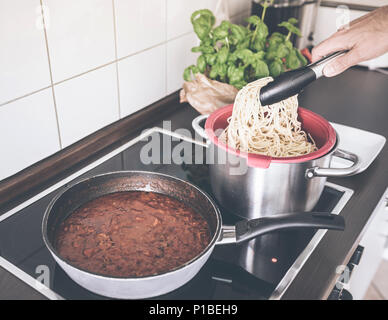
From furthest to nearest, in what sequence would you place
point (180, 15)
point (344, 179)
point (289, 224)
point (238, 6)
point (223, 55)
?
1. point (238, 6)
2. point (180, 15)
3. point (223, 55)
4. point (344, 179)
5. point (289, 224)

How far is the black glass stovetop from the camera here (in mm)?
747

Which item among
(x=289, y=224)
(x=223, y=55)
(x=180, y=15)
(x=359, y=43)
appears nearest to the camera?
(x=289, y=224)

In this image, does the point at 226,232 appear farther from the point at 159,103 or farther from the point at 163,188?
the point at 159,103

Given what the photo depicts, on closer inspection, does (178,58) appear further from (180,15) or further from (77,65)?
(77,65)

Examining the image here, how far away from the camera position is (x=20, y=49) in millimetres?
874

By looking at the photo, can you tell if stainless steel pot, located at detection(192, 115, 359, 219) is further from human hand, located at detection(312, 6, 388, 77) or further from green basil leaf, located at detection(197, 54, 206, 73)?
green basil leaf, located at detection(197, 54, 206, 73)

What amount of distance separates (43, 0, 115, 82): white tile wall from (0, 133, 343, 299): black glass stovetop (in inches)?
11.8

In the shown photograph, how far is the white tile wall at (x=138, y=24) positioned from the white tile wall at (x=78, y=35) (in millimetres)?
33

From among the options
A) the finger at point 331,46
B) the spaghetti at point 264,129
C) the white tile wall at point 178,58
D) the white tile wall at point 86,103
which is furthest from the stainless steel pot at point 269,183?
the white tile wall at point 178,58

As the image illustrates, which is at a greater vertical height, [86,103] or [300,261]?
[86,103]

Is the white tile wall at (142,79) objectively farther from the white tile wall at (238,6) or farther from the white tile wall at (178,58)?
the white tile wall at (238,6)

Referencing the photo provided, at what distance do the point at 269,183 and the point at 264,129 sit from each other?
0.23 metres

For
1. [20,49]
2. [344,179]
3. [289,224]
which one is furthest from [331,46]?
[20,49]
